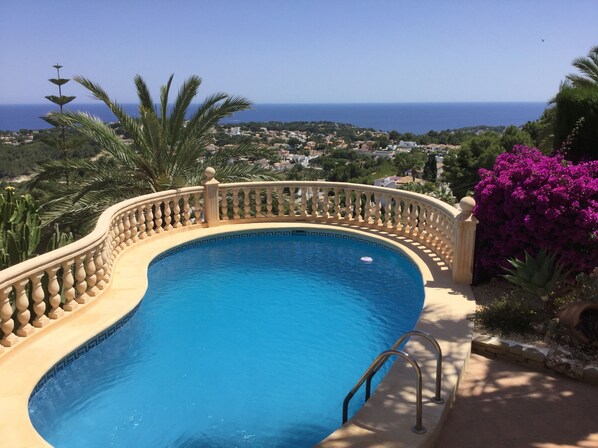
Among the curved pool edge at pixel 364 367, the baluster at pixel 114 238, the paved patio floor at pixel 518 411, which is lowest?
the paved patio floor at pixel 518 411

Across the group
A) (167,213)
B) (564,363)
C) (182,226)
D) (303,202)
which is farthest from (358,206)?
(564,363)

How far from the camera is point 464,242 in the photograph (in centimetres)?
830

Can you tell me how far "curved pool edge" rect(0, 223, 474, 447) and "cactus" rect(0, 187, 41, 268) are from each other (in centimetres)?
128

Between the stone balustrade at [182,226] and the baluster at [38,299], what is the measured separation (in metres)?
0.01

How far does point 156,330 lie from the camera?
24.0ft

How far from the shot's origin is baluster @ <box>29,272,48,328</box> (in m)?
6.13

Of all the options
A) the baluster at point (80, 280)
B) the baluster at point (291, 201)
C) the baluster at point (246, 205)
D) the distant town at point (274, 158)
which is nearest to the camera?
the baluster at point (80, 280)

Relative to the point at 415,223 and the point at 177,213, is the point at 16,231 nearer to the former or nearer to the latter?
the point at 177,213

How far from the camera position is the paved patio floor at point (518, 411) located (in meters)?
4.52

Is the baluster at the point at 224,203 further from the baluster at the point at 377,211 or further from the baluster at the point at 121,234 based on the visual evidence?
the baluster at the point at 377,211

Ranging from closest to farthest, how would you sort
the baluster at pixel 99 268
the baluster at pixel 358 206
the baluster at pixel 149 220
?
the baluster at pixel 99 268 → the baluster at pixel 149 220 → the baluster at pixel 358 206

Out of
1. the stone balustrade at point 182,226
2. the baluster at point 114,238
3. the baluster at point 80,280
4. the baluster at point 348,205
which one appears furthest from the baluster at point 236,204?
the baluster at point 80,280

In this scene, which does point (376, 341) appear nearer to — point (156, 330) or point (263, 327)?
point (263, 327)

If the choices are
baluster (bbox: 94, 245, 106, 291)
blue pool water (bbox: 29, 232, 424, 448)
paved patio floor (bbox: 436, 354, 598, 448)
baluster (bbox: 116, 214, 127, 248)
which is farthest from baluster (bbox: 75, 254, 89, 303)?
paved patio floor (bbox: 436, 354, 598, 448)
